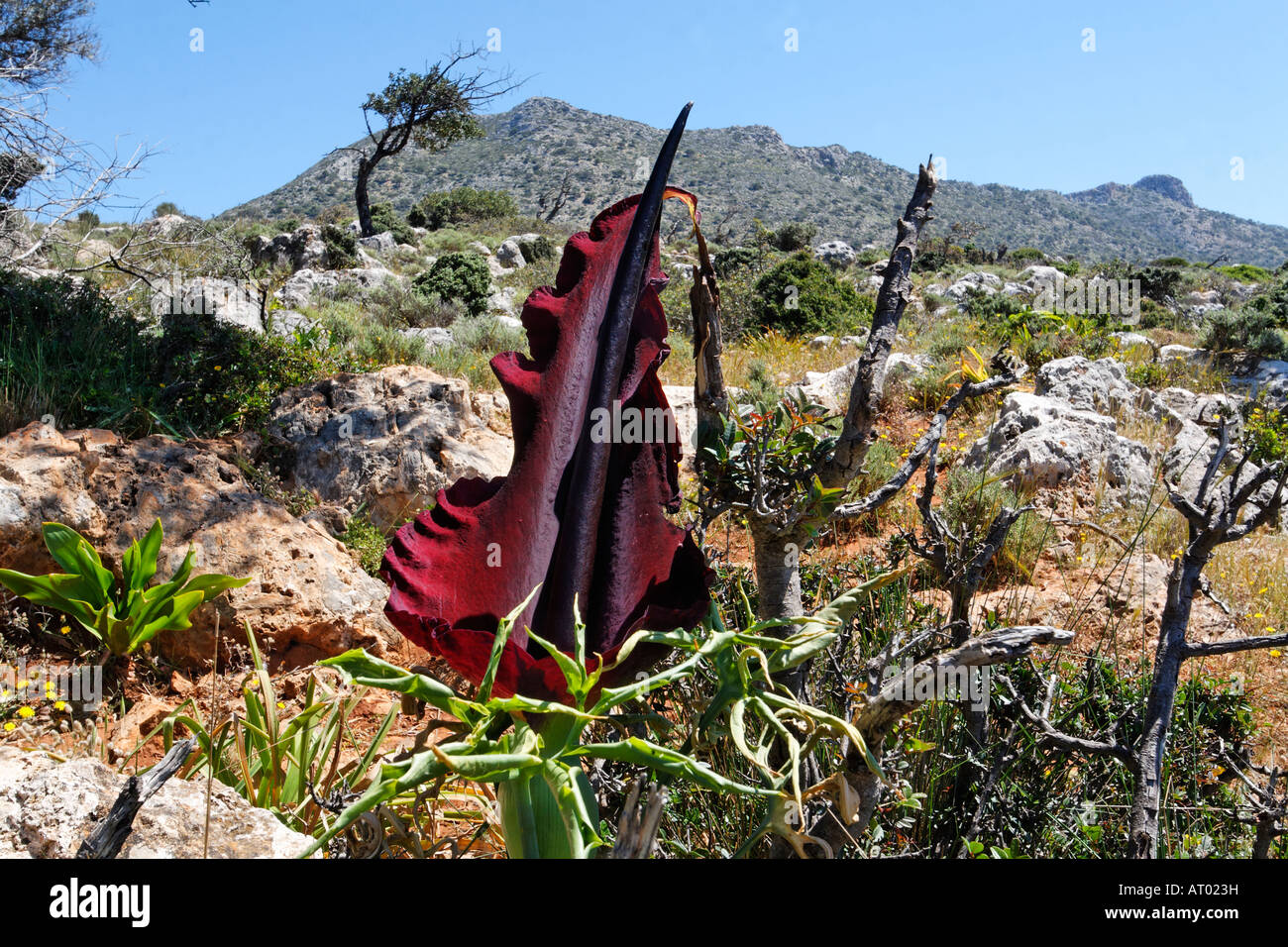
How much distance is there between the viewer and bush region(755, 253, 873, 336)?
12383 millimetres

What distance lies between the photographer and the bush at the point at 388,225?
24.2 metres

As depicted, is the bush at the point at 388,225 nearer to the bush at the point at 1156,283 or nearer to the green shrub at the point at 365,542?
the bush at the point at 1156,283

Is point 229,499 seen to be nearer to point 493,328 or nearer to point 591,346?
point 591,346

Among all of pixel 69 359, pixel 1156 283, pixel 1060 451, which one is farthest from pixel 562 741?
pixel 1156 283

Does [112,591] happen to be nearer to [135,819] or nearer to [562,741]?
[135,819]

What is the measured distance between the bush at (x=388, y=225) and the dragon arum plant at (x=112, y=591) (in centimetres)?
2217

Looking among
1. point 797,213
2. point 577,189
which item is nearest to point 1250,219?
point 797,213

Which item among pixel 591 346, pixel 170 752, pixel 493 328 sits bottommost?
pixel 170 752

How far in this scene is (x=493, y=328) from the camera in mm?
9656

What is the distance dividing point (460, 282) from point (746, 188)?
41847 millimetres

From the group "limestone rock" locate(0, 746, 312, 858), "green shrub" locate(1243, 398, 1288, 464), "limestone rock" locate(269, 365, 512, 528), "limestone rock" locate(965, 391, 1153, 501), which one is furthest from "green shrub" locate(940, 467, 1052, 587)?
"limestone rock" locate(0, 746, 312, 858)

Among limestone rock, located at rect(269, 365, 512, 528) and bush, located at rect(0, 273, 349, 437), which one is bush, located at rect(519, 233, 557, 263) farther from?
limestone rock, located at rect(269, 365, 512, 528)

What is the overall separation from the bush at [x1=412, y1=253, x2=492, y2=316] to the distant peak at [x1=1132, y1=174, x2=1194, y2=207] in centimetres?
11434

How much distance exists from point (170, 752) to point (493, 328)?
29.5 ft
